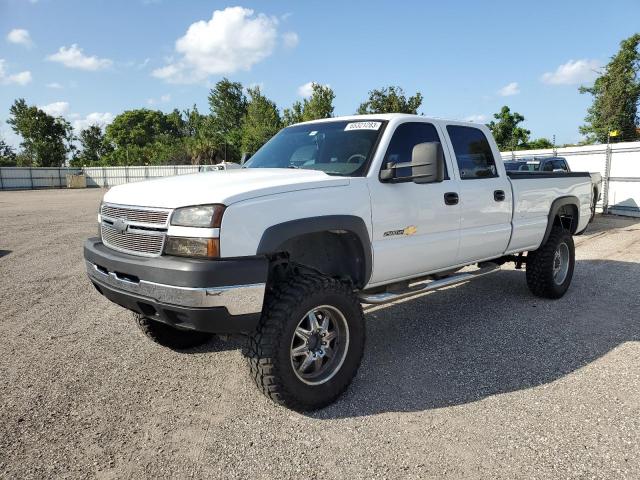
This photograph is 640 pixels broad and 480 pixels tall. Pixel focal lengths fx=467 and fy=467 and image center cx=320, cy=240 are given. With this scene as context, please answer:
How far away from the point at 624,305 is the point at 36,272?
8.23 m

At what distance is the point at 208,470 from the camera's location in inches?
99.3

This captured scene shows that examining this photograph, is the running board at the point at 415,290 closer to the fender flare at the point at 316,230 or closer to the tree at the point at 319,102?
the fender flare at the point at 316,230

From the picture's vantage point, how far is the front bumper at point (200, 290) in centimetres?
262

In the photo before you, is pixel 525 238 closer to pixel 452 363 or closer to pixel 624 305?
pixel 624 305

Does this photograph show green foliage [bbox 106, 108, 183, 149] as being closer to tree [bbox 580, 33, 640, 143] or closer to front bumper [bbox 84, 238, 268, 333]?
tree [bbox 580, 33, 640, 143]

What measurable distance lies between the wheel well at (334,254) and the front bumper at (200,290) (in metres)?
0.63

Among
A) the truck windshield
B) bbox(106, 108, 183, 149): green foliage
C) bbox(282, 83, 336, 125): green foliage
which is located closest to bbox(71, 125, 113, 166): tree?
bbox(106, 108, 183, 149): green foliage

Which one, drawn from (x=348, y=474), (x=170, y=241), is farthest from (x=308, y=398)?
(x=170, y=241)

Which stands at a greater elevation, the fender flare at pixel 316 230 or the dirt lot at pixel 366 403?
the fender flare at pixel 316 230

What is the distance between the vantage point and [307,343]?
3.21 meters

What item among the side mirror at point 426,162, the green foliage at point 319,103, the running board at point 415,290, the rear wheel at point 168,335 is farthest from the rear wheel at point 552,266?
the green foliage at point 319,103

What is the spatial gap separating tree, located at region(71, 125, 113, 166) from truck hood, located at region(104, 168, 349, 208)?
73193mm

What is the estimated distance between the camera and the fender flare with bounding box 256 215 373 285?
9.29 ft

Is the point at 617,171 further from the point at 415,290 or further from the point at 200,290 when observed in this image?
the point at 200,290
